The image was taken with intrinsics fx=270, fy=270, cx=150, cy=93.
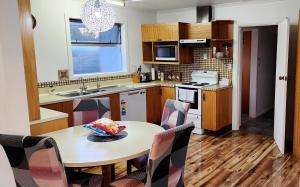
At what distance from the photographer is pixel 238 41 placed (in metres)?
4.76

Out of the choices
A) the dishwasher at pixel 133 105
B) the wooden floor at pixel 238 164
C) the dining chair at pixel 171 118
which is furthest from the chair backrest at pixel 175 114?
the dishwasher at pixel 133 105

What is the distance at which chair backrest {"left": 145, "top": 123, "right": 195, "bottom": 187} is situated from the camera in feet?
5.56

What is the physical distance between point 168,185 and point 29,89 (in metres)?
1.55

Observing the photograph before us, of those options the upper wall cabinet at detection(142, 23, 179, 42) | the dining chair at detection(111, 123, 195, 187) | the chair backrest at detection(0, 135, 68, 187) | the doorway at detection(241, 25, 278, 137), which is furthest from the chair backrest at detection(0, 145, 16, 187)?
the doorway at detection(241, 25, 278, 137)

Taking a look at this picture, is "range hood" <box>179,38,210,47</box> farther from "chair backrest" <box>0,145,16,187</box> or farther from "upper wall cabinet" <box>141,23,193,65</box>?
"chair backrest" <box>0,145,16,187</box>

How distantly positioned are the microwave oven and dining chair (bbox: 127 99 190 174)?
239cm

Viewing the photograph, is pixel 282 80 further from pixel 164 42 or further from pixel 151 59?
pixel 151 59

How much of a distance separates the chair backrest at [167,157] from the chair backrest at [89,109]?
137cm

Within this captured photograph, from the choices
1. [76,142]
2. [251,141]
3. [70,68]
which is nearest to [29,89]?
[76,142]

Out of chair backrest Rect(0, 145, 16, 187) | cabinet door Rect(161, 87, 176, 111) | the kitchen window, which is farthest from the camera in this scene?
cabinet door Rect(161, 87, 176, 111)

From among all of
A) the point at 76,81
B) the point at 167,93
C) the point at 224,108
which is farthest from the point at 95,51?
the point at 224,108

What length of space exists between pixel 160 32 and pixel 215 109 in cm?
184

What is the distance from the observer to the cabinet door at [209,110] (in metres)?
4.50

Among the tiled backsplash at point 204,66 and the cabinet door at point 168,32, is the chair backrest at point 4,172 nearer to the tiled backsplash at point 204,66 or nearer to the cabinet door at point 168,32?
the cabinet door at point 168,32
